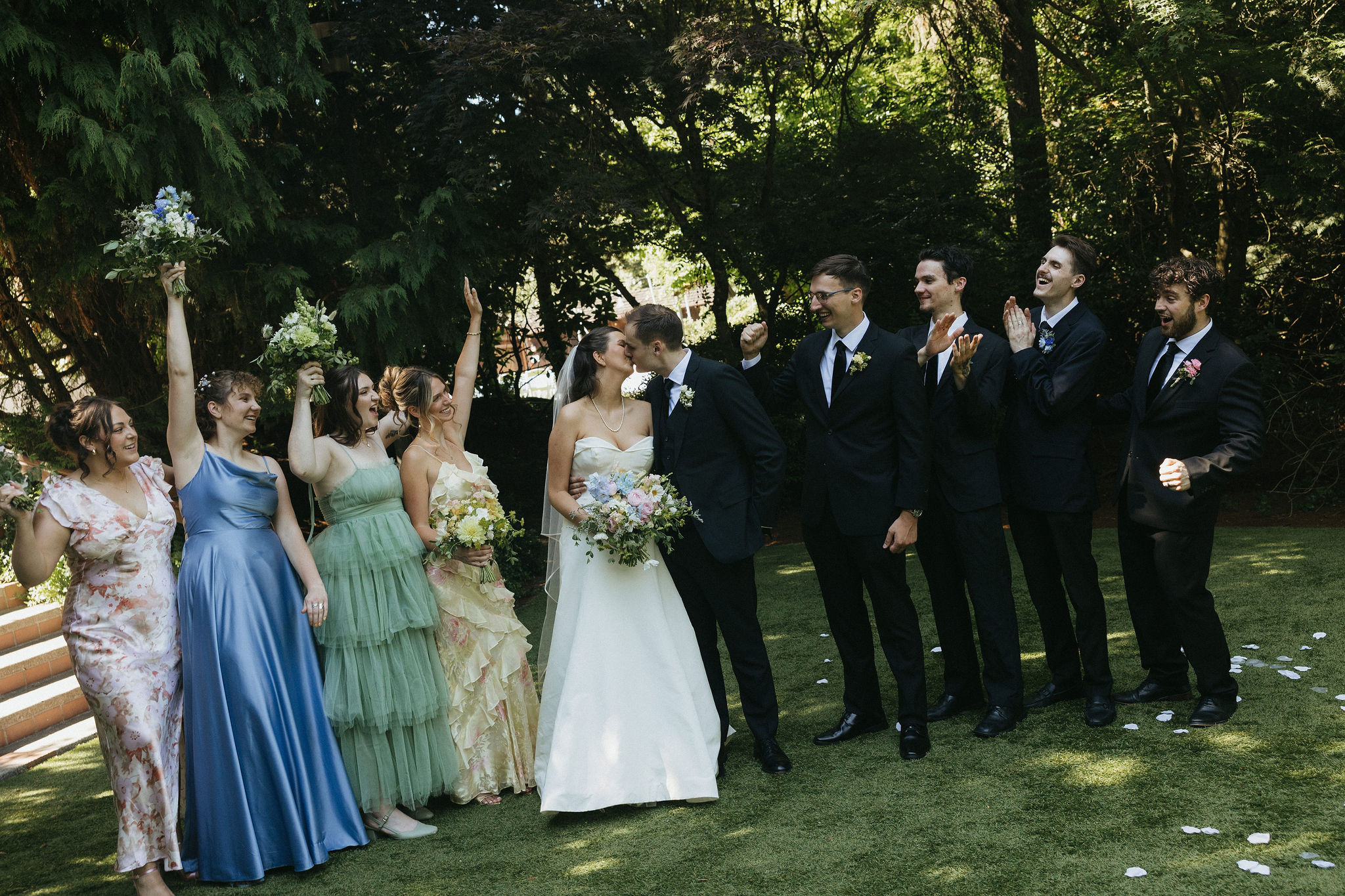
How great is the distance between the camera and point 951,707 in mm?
4660

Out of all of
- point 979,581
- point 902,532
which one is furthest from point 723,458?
point 979,581

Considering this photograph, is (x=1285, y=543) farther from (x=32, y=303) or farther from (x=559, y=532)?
(x=32, y=303)

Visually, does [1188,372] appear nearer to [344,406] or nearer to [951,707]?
[951,707]

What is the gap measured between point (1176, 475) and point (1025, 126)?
7962mm

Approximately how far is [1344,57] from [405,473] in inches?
304

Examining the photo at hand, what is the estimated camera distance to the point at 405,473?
443cm

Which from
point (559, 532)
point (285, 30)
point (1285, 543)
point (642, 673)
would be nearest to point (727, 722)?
point (642, 673)

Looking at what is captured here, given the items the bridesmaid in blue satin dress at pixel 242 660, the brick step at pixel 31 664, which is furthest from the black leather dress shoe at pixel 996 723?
the brick step at pixel 31 664

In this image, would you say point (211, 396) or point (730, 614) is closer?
point (211, 396)

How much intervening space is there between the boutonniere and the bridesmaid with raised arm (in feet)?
10.2

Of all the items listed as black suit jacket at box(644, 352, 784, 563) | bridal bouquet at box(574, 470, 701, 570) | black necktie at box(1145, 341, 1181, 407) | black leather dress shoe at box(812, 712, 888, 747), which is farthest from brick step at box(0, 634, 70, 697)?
black necktie at box(1145, 341, 1181, 407)

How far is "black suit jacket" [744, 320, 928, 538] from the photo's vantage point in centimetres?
415

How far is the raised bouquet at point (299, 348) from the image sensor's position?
13.3ft

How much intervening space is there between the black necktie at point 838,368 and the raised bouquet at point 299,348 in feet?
7.15
